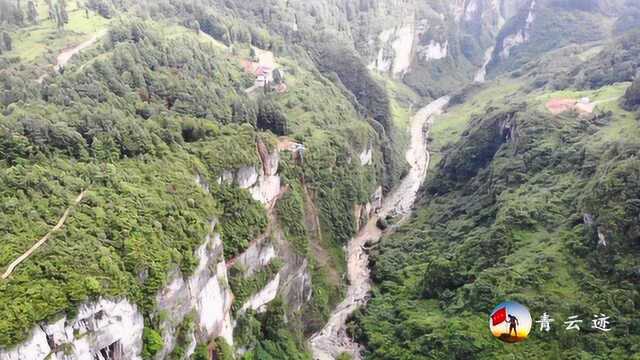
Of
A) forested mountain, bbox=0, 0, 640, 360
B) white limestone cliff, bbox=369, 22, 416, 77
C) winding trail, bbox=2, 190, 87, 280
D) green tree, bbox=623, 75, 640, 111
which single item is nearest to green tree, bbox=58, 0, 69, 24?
forested mountain, bbox=0, 0, 640, 360

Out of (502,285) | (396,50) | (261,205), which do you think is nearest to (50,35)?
(261,205)

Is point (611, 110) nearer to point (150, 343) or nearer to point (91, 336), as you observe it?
point (150, 343)

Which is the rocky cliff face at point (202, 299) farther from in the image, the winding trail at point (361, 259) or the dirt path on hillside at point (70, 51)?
the dirt path on hillside at point (70, 51)

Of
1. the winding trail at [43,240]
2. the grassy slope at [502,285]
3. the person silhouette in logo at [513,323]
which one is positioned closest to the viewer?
the person silhouette in logo at [513,323]

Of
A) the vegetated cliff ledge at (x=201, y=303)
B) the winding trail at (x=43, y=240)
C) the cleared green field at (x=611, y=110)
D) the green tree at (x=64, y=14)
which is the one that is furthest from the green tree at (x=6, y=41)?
the cleared green field at (x=611, y=110)

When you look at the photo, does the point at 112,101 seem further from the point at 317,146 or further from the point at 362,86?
the point at 362,86

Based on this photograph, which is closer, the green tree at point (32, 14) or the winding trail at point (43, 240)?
the winding trail at point (43, 240)

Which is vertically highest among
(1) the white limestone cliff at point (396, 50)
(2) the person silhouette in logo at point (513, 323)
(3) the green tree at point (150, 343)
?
(2) the person silhouette in logo at point (513, 323)

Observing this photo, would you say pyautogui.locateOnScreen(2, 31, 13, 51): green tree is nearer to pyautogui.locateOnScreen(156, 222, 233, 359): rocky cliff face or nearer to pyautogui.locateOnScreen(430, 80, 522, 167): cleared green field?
pyautogui.locateOnScreen(156, 222, 233, 359): rocky cliff face
